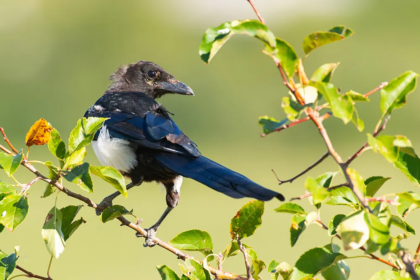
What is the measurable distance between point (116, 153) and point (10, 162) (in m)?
1.40

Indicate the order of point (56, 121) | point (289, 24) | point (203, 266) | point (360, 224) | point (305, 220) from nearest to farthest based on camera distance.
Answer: point (360, 224), point (305, 220), point (203, 266), point (56, 121), point (289, 24)

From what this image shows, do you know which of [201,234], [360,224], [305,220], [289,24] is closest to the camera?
[360,224]

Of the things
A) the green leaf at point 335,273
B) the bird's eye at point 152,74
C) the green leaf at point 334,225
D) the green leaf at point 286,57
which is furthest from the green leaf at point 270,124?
the bird's eye at point 152,74

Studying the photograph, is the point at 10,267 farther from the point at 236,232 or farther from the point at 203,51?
the point at 203,51

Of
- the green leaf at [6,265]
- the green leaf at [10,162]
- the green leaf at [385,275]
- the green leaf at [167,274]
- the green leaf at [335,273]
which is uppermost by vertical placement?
the green leaf at [10,162]

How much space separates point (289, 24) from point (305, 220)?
27526mm

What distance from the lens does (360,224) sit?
1331 mm

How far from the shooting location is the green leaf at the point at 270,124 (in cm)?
142

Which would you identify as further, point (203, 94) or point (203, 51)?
point (203, 94)

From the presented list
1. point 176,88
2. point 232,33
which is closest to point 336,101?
point 232,33

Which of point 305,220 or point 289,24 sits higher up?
point 305,220

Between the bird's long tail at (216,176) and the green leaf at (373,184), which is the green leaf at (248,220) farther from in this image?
the green leaf at (373,184)

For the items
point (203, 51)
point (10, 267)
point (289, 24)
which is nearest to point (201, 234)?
point (10, 267)

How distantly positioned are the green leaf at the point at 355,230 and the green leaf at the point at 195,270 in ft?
1.81
